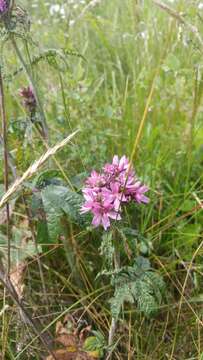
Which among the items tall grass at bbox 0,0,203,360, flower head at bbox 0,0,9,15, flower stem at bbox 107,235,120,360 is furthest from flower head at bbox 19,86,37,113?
flower stem at bbox 107,235,120,360

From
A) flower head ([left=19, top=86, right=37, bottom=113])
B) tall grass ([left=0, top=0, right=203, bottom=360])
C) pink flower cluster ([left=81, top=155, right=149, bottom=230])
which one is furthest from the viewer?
flower head ([left=19, top=86, right=37, bottom=113])

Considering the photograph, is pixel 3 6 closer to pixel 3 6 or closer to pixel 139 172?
pixel 3 6

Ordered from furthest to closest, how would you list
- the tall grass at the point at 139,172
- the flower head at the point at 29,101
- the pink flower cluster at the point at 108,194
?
the flower head at the point at 29,101 < the tall grass at the point at 139,172 < the pink flower cluster at the point at 108,194

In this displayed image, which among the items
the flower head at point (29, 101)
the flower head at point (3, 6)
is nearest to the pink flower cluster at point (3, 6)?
the flower head at point (3, 6)

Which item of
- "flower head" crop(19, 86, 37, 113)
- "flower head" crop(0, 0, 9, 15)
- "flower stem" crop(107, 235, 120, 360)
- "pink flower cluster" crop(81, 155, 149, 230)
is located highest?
"flower head" crop(0, 0, 9, 15)

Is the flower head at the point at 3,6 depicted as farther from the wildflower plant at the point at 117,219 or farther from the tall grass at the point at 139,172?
the wildflower plant at the point at 117,219

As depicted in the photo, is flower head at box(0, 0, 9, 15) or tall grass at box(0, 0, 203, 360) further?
tall grass at box(0, 0, 203, 360)

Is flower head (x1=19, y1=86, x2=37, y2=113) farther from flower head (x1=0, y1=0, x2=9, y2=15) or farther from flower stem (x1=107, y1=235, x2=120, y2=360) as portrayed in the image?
flower stem (x1=107, y1=235, x2=120, y2=360)

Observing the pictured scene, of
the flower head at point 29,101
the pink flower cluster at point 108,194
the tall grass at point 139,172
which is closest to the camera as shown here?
the pink flower cluster at point 108,194

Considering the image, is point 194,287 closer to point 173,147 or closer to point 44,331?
point 44,331
